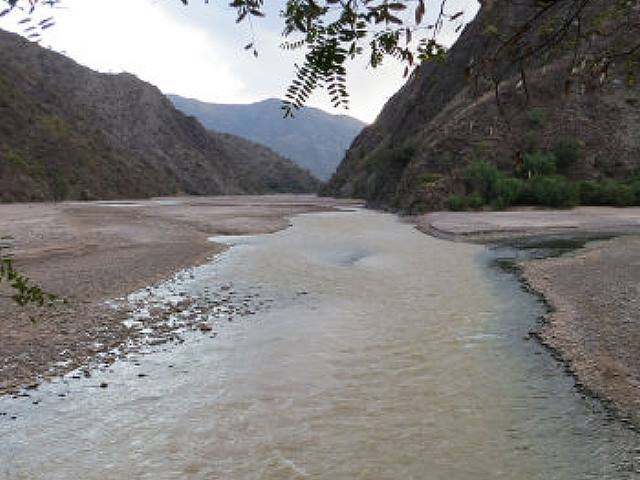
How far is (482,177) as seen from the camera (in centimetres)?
4628

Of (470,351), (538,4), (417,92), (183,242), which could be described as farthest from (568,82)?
(417,92)

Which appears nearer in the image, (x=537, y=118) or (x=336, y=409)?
(x=336, y=409)

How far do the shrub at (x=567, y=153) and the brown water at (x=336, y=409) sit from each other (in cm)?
3666

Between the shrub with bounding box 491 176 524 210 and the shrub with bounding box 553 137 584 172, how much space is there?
15.6 ft

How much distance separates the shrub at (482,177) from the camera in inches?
1816

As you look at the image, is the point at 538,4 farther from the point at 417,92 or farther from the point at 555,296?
the point at 417,92

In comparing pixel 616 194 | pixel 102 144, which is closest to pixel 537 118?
pixel 616 194

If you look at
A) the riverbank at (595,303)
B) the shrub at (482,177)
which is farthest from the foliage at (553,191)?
the riverbank at (595,303)

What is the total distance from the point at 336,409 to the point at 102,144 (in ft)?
306

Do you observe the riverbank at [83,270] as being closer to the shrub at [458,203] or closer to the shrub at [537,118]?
the shrub at [458,203]

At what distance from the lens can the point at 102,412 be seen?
8289 millimetres

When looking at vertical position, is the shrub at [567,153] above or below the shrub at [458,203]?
above

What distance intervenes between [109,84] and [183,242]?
349ft

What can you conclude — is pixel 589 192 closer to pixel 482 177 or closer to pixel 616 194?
pixel 616 194
